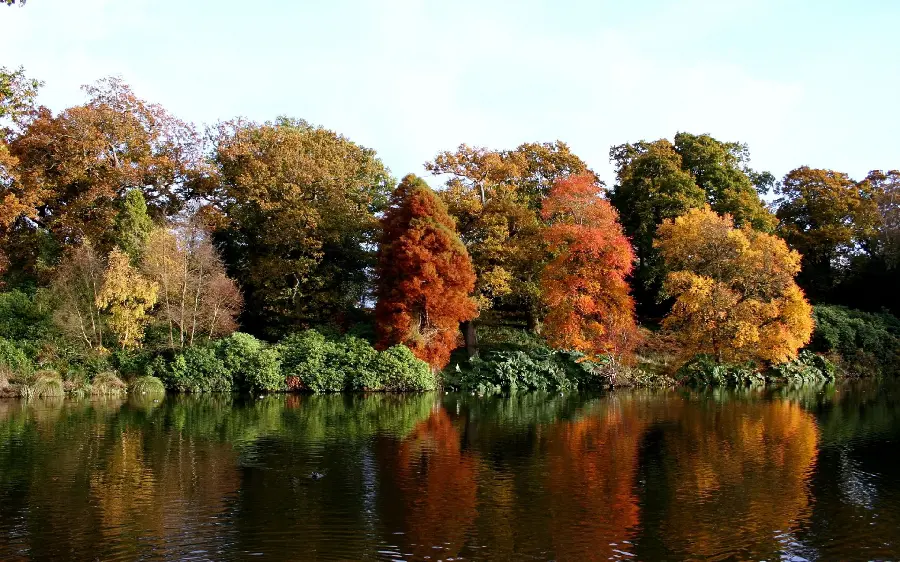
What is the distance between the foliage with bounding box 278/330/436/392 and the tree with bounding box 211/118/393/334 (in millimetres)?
4395

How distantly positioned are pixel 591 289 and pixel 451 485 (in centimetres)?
2242

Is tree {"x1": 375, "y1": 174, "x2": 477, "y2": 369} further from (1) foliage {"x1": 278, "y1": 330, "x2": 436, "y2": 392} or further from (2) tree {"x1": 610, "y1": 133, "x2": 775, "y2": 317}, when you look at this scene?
(2) tree {"x1": 610, "y1": 133, "x2": 775, "y2": 317}

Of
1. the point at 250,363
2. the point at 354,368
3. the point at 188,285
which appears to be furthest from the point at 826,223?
the point at 188,285

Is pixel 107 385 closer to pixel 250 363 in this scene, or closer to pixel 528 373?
pixel 250 363

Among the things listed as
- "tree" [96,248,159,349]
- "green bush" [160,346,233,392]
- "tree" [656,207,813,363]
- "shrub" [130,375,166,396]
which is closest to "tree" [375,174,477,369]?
"green bush" [160,346,233,392]

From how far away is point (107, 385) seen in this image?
33.5m

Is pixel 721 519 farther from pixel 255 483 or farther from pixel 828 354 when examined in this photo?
pixel 828 354

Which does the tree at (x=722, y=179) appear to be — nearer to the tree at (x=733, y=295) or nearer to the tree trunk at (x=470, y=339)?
the tree at (x=733, y=295)

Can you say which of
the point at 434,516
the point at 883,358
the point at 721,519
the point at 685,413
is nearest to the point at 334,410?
the point at 685,413

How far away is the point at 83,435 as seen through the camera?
21969mm

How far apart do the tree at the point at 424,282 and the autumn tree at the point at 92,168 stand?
13187 mm

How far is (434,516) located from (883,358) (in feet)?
129

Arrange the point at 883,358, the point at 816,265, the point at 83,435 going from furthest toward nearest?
the point at 816,265 → the point at 883,358 → the point at 83,435

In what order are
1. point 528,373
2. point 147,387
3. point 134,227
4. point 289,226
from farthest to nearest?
point 289,226 → point 134,227 → point 528,373 → point 147,387
